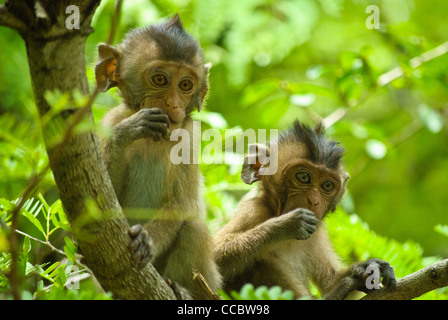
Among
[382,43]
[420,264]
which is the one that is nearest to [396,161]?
[382,43]

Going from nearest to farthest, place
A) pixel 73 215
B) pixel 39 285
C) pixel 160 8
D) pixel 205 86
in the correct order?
pixel 73 215 < pixel 39 285 < pixel 205 86 < pixel 160 8

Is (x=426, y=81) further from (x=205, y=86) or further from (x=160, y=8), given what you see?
(x=160, y=8)

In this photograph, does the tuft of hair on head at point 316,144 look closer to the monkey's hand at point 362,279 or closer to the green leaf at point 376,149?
the monkey's hand at point 362,279

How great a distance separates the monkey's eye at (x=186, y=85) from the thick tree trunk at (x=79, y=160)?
2003 mm

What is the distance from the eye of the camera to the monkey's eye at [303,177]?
226 inches

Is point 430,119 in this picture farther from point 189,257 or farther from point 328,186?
point 189,257

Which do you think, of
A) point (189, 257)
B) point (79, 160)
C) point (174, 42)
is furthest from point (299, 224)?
point (79, 160)

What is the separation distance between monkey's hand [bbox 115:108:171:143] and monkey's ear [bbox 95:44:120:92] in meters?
0.86

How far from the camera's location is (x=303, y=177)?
5754 mm

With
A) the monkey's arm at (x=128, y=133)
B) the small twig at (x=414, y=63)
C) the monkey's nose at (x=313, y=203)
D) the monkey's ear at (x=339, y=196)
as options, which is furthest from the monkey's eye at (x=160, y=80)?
the small twig at (x=414, y=63)

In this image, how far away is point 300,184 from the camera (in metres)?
5.71

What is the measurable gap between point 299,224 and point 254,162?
1.06 meters

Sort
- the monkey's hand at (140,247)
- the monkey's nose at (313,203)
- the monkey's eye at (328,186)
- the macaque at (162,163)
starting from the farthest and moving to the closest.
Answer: the monkey's eye at (328,186) < the monkey's nose at (313,203) < the macaque at (162,163) < the monkey's hand at (140,247)

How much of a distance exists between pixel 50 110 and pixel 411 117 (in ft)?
31.2
